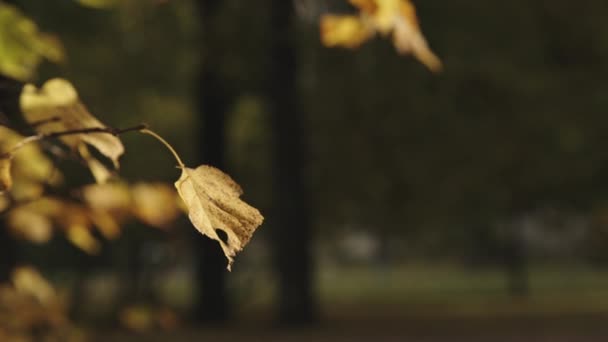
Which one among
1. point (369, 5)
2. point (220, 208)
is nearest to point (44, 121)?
point (220, 208)

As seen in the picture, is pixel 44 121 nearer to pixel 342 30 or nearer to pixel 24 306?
pixel 342 30

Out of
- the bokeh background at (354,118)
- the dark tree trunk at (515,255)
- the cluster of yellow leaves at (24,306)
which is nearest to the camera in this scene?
the cluster of yellow leaves at (24,306)

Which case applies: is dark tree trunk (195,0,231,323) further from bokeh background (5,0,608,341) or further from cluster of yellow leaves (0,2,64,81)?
cluster of yellow leaves (0,2,64,81)

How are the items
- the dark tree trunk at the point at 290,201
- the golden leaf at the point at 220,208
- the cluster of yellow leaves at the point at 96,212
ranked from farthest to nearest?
the dark tree trunk at the point at 290,201, the cluster of yellow leaves at the point at 96,212, the golden leaf at the point at 220,208

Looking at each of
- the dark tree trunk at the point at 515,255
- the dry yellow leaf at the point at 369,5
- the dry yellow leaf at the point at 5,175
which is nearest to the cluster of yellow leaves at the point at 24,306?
the dry yellow leaf at the point at 369,5

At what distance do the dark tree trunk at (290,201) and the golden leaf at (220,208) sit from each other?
1580cm

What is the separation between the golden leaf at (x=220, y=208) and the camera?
1.43 meters

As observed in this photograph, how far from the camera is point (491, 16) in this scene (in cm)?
1652

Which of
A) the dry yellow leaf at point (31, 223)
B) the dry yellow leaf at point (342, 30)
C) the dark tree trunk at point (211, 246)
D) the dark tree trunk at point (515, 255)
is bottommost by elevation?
the dry yellow leaf at point (31, 223)

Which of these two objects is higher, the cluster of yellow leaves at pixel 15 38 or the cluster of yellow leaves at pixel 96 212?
the cluster of yellow leaves at pixel 15 38

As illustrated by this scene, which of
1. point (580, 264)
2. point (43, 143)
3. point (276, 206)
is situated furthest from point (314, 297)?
point (580, 264)

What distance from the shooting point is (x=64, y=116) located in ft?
6.29

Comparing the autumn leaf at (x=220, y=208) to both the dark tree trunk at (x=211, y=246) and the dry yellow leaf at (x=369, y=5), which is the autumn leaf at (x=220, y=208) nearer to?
the dry yellow leaf at (x=369, y=5)

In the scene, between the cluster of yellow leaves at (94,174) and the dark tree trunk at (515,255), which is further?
the dark tree trunk at (515,255)
